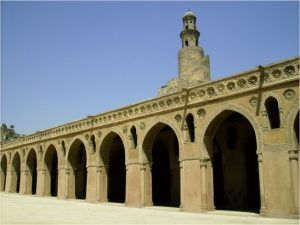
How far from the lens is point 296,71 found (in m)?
14.2

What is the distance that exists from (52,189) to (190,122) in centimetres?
2112

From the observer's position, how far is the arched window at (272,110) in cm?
1524

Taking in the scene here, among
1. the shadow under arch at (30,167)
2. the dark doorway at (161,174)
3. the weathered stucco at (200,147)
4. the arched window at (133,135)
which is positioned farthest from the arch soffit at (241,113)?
the shadow under arch at (30,167)

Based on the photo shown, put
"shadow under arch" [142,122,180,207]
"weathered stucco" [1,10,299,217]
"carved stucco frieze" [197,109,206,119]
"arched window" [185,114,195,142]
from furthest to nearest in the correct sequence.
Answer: "shadow under arch" [142,122,180,207]
"arched window" [185,114,195,142]
"carved stucco frieze" [197,109,206,119]
"weathered stucco" [1,10,299,217]

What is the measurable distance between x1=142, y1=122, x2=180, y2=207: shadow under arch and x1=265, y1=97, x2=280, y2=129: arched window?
6.31 m

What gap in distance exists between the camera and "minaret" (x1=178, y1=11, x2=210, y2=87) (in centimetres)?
3438

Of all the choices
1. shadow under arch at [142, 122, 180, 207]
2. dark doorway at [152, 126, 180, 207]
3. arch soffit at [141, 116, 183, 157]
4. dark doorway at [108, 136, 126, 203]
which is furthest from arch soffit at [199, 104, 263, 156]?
dark doorway at [108, 136, 126, 203]

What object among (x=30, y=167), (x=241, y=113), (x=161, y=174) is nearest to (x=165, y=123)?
(x=241, y=113)

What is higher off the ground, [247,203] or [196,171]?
[196,171]

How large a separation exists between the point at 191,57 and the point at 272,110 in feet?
66.7

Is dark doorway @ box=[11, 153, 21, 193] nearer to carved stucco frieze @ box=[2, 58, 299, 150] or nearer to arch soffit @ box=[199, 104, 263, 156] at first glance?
carved stucco frieze @ box=[2, 58, 299, 150]

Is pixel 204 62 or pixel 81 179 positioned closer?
pixel 81 179

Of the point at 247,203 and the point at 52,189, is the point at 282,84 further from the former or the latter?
the point at 52,189

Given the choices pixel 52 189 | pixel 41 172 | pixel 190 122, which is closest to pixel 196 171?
pixel 190 122
